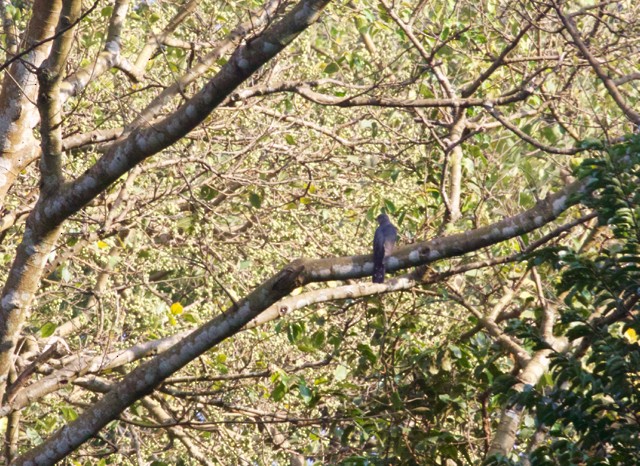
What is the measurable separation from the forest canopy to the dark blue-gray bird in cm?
8

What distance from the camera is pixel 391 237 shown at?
218 inches

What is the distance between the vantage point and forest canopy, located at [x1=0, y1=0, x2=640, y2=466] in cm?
404

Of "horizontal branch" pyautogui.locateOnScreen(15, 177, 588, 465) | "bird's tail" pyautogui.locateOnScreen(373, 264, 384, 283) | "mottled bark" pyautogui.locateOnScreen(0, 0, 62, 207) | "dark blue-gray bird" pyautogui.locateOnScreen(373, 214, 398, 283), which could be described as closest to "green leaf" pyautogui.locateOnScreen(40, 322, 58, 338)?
"mottled bark" pyautogui.locateOnScreen(0, 0, 62, 207)

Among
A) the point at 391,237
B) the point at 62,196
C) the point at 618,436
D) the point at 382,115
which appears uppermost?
the point at 382,115

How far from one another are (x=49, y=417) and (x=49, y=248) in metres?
2.28

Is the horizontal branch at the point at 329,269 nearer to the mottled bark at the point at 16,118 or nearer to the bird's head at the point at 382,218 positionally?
the mottled bark at the point at 16,118

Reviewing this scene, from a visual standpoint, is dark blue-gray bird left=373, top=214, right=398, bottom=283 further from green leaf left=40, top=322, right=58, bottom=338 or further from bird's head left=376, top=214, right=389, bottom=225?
green leaf left=40, top=322, right=58, bottom=338

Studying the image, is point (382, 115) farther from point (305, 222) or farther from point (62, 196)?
point (62, 196)

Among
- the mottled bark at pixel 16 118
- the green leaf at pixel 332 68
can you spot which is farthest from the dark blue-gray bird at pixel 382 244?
the mottled bark at pixel 16 118

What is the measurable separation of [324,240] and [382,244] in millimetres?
2510

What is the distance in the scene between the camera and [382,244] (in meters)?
4.91

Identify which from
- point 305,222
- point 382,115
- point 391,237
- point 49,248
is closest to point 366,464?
point 391,237

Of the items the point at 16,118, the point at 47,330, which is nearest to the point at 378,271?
the point at 16,118

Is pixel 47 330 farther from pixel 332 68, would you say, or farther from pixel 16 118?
pixel 332 68
